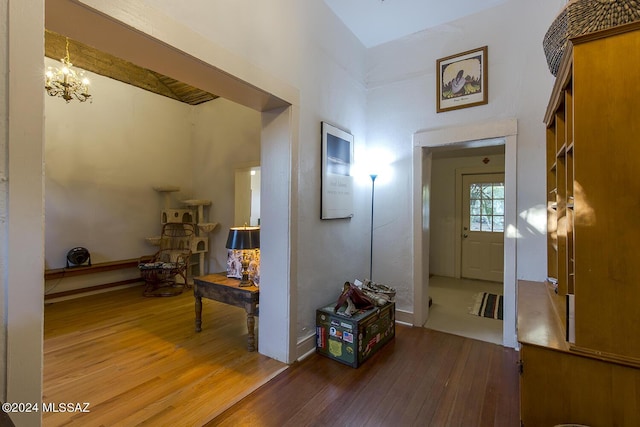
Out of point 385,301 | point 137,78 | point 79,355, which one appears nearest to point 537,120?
point 385,301

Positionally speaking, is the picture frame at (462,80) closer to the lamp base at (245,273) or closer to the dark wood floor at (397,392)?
the dark wood floor at (397,392)

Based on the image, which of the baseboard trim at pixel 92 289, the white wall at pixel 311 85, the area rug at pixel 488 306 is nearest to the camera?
the white wall at pixel 311 85

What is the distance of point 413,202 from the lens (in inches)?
126

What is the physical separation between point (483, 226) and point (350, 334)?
14.1 feet

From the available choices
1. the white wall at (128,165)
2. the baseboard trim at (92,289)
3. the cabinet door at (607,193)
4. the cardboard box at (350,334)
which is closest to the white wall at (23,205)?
the cardboard box at (350,334)

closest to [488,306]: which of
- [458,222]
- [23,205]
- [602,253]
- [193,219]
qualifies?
[458,222]

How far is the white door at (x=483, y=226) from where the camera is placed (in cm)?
525

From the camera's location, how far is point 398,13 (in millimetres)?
2916

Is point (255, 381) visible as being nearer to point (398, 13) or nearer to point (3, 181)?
point (3, 181)

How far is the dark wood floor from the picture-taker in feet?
5.79

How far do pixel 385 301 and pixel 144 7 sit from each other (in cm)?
277

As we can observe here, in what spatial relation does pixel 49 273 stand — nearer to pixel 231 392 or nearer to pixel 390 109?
pixel 231 392

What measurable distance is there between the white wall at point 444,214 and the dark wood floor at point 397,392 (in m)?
3.27

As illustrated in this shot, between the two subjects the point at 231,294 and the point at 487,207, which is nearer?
the point at 231,294
